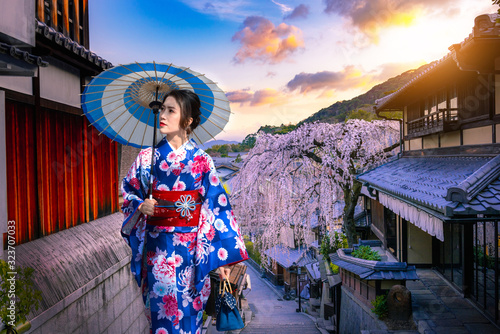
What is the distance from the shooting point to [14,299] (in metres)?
3.02

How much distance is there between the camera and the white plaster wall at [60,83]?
439cm

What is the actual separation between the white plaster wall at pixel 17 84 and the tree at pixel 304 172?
905 centimetres

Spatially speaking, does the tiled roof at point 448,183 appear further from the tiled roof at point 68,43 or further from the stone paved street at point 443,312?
the tiled roof at point 68,43

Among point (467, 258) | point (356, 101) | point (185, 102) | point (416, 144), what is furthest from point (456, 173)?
point (356, 101)

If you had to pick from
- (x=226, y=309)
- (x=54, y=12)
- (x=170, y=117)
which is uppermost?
(x=54, y=12)

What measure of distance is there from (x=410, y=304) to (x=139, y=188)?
23.5 feet

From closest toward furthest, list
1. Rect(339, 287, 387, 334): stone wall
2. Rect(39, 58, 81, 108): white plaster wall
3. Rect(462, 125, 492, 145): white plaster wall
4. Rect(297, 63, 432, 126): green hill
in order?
Rect(39, 58, 81, 108): white plaster wall
Rect(462, 125, 492, 145): white plaster wall
Rect(339, 287, 387, 334): stone wall
Rect(297, 63, 432, 126): green hill

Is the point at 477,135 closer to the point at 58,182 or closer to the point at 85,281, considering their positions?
the point at 85,281

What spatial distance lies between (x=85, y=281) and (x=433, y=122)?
29.9 ft

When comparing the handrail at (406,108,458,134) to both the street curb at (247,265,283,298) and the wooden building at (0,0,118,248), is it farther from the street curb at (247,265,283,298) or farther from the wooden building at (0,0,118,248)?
the street curb at (247,265,283,298)

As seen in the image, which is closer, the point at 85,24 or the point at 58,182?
the point at 58,182

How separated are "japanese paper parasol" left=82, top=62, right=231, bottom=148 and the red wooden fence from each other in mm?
966

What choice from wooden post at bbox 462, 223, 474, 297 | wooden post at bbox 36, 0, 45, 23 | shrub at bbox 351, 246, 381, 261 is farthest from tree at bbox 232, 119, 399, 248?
wooden post at bbox 36, 0, 45, 23

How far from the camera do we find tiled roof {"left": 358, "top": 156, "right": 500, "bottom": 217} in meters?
4.60
